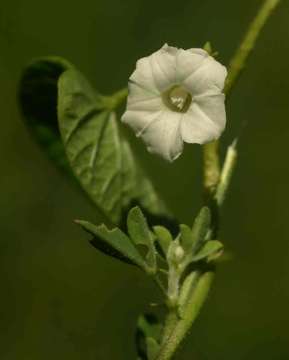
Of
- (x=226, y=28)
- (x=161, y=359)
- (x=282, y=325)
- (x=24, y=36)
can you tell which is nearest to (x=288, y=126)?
(x=226, y=28)

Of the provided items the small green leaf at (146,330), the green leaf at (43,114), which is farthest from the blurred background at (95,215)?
the small green leaf at (146,330)

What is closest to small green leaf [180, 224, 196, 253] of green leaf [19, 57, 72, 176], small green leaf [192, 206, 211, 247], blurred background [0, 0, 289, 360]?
small green leaf [192, 206, 211, 247]

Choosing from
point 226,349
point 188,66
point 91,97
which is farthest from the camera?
point 226,349

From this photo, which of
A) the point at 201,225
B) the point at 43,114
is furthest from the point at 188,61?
the point at 43,114

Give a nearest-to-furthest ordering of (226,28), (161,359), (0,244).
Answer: (161,359)
(0,244)
(226,28)

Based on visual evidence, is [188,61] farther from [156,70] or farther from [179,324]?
[179,324]

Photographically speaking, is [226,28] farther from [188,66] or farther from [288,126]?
[188,66]

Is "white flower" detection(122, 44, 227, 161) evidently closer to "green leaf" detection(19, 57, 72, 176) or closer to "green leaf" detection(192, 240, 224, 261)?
"green leaf" detection(192, 240, 224, 261)
